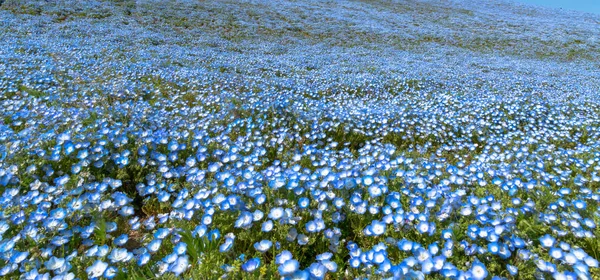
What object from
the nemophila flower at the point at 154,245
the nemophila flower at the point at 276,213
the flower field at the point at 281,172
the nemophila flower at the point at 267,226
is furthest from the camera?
the nemophila flower at the point at 276,213

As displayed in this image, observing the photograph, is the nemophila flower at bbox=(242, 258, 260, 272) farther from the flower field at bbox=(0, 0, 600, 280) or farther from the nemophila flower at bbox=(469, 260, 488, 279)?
the nemophila flower at bbox=(469, 260, 488, 279)

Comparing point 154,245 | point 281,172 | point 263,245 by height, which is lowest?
point 281,172

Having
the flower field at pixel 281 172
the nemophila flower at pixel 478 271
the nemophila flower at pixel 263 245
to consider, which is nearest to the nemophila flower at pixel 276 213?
the flower field at pixel 281 172

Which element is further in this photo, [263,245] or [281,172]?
[281,172]

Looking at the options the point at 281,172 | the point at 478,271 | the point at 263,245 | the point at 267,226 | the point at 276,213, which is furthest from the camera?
Result: the point at 281,172

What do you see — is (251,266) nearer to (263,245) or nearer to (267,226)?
(263,245)

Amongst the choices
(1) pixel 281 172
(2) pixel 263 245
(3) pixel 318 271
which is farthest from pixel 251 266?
(1) pixel 281 172

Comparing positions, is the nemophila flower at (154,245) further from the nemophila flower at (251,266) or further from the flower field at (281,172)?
the nemophila flower at (251,266)

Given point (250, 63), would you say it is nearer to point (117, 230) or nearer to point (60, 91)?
point (60, 91)
